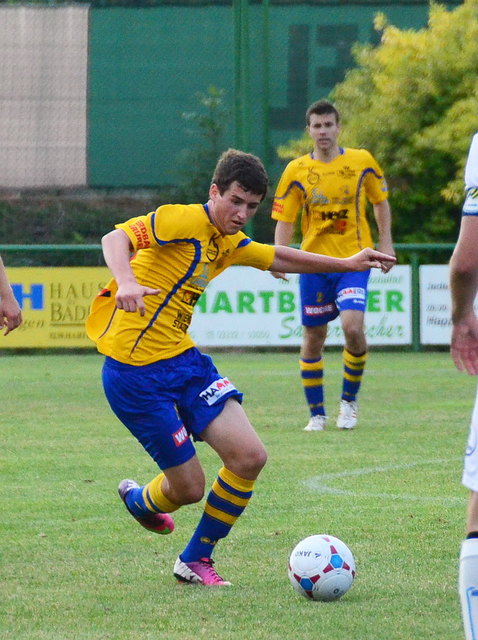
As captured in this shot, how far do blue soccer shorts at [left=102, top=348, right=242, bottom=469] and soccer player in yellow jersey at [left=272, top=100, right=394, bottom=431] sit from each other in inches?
175

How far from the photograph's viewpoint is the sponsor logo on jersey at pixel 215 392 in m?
5.07

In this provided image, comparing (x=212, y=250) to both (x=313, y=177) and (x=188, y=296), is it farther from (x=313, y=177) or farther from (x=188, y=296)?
(x=313, y=177)

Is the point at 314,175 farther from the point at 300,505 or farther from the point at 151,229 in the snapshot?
the point at 151,229

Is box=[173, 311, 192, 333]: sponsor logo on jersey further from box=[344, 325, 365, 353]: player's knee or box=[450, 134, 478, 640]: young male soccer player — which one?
box=[344, 325, 365, 353]: player's knee

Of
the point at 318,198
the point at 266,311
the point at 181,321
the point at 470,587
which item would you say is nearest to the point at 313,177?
the point at 318,198

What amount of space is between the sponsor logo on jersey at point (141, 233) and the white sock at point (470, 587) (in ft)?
6.81

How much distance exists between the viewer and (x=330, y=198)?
964 centimetres

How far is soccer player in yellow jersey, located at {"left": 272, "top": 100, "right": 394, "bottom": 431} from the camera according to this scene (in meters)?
9.56

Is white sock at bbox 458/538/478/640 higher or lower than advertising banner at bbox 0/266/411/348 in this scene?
higher

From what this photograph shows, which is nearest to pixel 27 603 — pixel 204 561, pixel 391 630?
pixel 204 561

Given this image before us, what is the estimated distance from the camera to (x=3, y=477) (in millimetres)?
7648

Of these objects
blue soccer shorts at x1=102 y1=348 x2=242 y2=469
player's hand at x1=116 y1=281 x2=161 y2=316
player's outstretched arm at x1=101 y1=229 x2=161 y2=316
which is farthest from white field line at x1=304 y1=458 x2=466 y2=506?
player's hand at x1=116 y1=281 x2=161 y2=316

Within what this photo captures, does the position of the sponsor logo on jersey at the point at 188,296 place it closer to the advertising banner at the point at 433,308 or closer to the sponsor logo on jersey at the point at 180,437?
the sponsor logo on jersey at the point at 180,437

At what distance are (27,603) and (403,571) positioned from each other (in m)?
1.48
